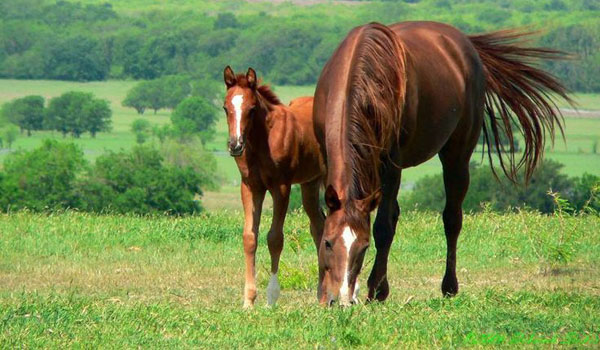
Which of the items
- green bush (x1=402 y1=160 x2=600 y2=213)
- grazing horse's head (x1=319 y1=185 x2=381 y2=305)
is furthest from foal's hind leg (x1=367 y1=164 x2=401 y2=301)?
green bush (x1=402 y1=160 x2=600 y2=213)

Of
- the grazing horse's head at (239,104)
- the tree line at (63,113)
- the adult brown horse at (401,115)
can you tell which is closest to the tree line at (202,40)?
the tree line at (63,113)

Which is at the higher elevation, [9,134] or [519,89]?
[519,89]

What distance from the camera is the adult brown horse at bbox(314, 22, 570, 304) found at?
674 centimetres

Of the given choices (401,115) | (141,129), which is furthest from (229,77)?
(141,129)

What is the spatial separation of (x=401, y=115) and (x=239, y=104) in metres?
1.59

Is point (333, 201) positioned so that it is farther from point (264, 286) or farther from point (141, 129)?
point (141, 129)

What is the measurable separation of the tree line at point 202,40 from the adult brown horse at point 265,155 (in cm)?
11849

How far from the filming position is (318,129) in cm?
798

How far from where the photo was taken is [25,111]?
5000 inches

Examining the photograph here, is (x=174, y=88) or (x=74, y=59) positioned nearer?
(x=174, y=88)

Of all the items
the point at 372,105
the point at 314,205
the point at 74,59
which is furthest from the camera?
the point at 74,59

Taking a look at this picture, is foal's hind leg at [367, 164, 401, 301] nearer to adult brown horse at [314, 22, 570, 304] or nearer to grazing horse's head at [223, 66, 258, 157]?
adult brown horse at [314, 22, 570, 304]

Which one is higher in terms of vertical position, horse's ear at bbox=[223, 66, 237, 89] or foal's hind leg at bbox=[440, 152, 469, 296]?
horse's ear at bbox=[223, 66, 237, 89]

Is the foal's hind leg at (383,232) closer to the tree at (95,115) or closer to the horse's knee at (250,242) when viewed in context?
the horse's knee at (250,242)
